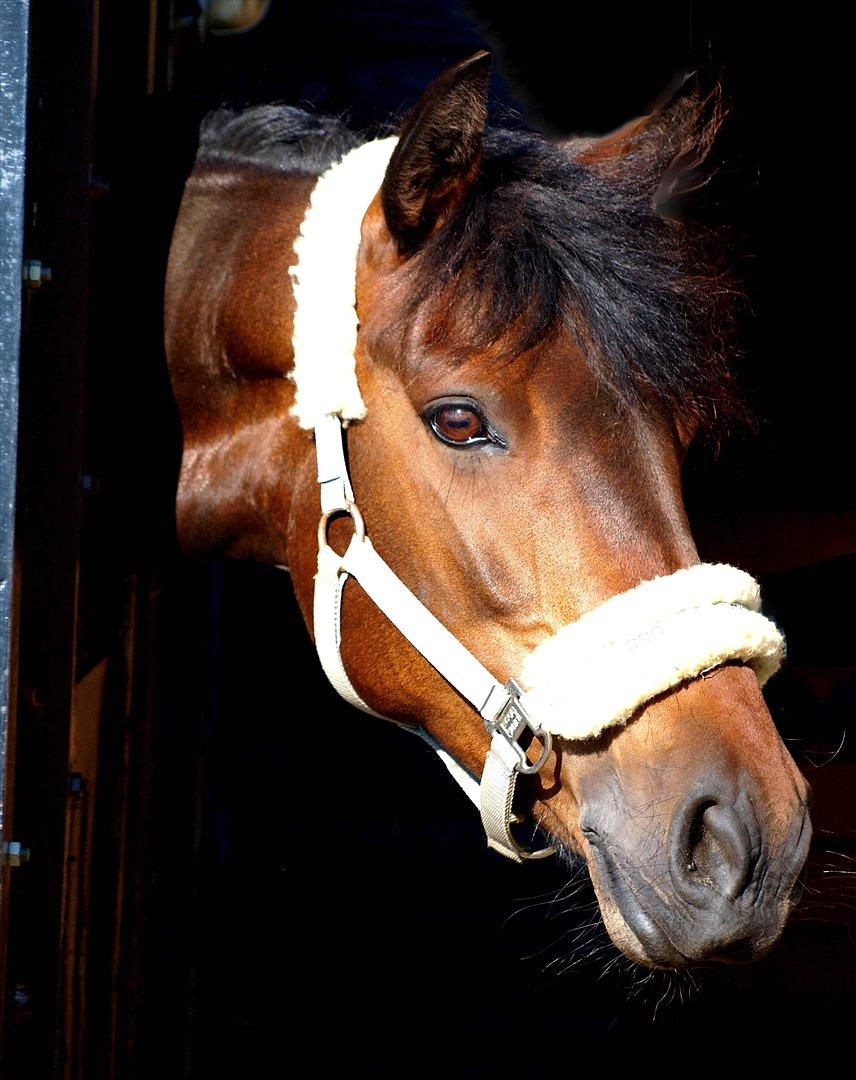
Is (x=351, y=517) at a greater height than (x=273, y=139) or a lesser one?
lesser

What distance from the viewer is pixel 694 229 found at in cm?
147

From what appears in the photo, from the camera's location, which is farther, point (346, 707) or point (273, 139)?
point (346, 707)

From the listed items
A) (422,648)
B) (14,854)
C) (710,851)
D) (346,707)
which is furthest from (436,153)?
(346,707)

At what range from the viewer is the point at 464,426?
1.28 metres

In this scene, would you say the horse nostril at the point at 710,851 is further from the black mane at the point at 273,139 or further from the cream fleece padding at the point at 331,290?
the black mane at the point at 273,139

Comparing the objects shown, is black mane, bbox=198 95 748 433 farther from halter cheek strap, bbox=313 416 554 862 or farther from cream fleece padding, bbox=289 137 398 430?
halter cheek strap, bbox=313 416 554 862

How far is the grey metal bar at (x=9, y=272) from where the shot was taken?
46.8 inches

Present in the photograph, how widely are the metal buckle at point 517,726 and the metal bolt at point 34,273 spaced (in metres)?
0.77

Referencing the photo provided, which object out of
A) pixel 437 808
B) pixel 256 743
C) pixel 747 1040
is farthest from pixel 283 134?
pixel 747 1040

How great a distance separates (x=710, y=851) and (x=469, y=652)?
38 cm

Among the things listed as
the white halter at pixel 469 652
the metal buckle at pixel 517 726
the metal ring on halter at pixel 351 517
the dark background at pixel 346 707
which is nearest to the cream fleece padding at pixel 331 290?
the white halter at pixel 469 652

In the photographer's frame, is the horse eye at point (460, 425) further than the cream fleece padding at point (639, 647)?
Yes

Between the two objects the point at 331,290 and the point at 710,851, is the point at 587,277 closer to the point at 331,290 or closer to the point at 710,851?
the point at 331,290

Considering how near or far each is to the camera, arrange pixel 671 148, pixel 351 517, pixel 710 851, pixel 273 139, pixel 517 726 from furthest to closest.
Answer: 1. pixel 273 139
2. pixel 671 148
3. pixel 351 517
4. pixel 517 726
5. pixel 710 851
